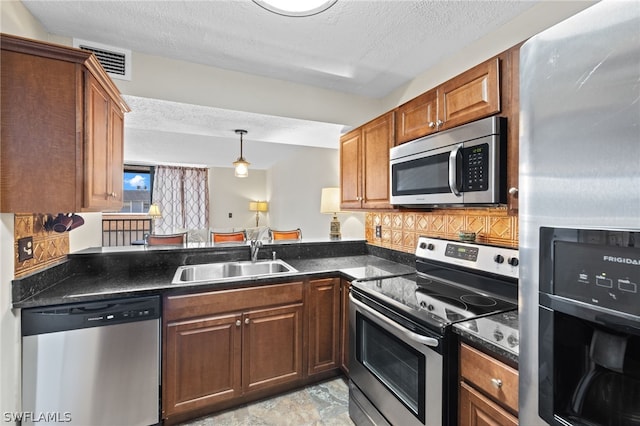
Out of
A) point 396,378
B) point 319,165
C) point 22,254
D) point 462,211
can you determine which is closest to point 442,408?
point 396,378

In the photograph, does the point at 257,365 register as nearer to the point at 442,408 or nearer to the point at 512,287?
the point at 442,408

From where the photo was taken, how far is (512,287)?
1.45 meters

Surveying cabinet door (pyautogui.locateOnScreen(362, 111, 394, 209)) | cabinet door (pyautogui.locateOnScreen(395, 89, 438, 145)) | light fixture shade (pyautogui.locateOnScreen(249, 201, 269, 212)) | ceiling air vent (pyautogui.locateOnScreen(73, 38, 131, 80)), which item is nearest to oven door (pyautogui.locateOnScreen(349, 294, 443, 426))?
cabinet door (pyautogui.locateOnScreen(362, 111, 394, 209))

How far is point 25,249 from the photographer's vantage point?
1.56 meters

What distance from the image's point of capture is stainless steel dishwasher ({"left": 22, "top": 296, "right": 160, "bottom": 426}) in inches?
58.5

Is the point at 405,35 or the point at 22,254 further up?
the point at 405,35

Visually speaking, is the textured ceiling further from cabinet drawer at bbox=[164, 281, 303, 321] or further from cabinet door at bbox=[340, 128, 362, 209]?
cabinet drawer at bbox=[164, 281, 303, 321]

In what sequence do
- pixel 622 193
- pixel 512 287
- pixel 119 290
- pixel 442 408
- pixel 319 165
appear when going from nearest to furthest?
1. pixel 622 193
2. pixel 442 408
3. pixel 512 287
4. pixel 119 290
5. pixel 319 165

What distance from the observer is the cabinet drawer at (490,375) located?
3.25 ft

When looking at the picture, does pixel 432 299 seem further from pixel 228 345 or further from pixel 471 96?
pixel 228 345

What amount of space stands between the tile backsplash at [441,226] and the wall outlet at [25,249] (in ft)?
7.60

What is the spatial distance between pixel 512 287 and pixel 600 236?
0.93 meters

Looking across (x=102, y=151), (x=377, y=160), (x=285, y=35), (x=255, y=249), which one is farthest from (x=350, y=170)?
(x=102, y=151)

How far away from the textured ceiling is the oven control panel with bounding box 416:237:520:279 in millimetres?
1314
